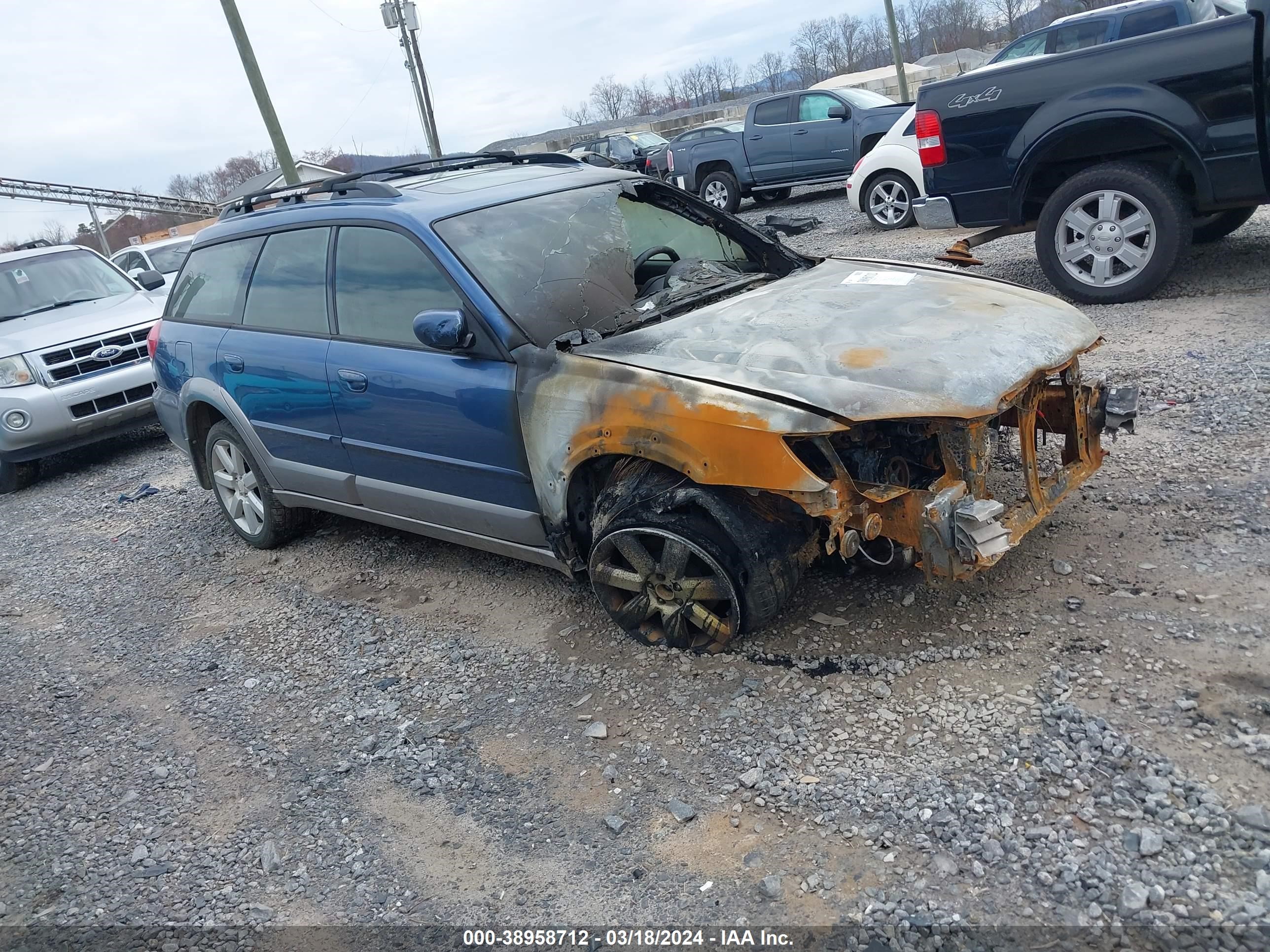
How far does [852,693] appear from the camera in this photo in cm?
305

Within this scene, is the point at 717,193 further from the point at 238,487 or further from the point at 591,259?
the point at 591,259

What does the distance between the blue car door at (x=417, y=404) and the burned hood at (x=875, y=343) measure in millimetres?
496

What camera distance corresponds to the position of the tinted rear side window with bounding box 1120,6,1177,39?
26.5 feet

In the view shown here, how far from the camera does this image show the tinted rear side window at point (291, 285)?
4332mm

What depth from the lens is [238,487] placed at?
207 inches

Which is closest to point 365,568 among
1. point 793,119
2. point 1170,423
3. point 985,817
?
point 985,817

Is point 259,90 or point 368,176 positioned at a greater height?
point 259,90

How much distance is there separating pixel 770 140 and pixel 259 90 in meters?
7.75

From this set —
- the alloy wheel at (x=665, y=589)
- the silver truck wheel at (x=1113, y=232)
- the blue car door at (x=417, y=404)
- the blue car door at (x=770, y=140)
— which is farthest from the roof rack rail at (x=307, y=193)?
the blue car door at (x=770, y=140)

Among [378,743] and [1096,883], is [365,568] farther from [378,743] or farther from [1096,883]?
[1096,883]

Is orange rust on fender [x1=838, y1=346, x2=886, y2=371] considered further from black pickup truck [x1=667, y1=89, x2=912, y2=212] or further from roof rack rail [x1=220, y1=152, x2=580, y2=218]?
black pickup truck [x1=667, y1=89, x2=912, y2=212]

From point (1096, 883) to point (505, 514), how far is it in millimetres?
2401

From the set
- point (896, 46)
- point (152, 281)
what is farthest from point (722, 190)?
point (896, 46)

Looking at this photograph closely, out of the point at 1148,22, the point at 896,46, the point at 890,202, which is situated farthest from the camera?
the point at 896,46
